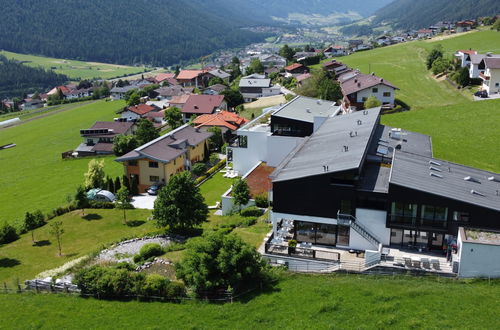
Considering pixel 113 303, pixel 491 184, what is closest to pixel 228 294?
pixel 113 303

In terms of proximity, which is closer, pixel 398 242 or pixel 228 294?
pixel 228 294

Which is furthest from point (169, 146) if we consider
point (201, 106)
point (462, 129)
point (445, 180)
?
point (462, 129)

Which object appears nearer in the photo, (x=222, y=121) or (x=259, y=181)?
(x=259, y=181)

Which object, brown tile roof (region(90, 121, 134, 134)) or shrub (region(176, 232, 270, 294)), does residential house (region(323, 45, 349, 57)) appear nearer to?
brown tile roof (region(90, 121, 134, 134))

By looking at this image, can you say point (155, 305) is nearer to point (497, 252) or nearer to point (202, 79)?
point (497, 252)

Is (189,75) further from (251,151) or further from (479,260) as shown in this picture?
(479,260)

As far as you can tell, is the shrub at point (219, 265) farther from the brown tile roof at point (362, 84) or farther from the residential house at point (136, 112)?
the residential house at point (136, 112)
